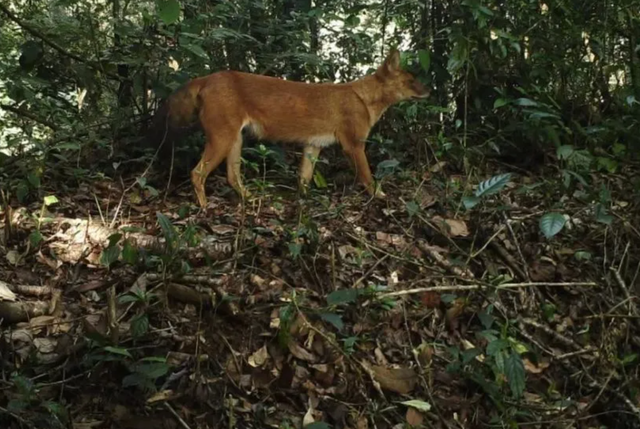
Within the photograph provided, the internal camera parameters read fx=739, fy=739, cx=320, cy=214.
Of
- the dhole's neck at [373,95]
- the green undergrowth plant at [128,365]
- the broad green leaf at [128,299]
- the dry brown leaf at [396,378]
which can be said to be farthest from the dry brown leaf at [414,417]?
the dhole's neck at [373,95]

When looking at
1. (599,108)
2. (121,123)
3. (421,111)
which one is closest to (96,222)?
(121,123)

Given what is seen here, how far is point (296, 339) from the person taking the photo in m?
4.29

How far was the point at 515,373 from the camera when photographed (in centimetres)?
399

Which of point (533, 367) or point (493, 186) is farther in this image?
point (493, 186)

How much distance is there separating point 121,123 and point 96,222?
6.67 ft

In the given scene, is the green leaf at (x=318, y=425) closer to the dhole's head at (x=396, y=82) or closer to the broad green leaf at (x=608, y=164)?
the broad green leaf at (x=608, y=164)

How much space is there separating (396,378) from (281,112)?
369 cm

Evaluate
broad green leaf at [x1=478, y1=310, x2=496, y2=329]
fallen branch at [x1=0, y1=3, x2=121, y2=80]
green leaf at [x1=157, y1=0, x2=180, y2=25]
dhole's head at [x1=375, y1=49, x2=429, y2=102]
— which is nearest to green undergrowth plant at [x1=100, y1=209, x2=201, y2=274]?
green leaf at [x1=157, y1=0, x2=180, y2=25]

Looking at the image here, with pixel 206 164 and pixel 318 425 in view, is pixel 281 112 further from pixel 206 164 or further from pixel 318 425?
pixel 318 425

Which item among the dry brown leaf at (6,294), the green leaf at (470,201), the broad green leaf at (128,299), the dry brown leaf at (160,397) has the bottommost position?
the dry brown leaf at (160,397)

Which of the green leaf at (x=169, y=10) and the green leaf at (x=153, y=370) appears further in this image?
the green leaf at (x=169, y=10)

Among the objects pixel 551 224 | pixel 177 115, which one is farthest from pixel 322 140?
pixel 551 224

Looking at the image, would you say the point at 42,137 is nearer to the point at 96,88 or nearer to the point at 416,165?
the point at 96,88

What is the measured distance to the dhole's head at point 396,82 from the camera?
7770 mm
